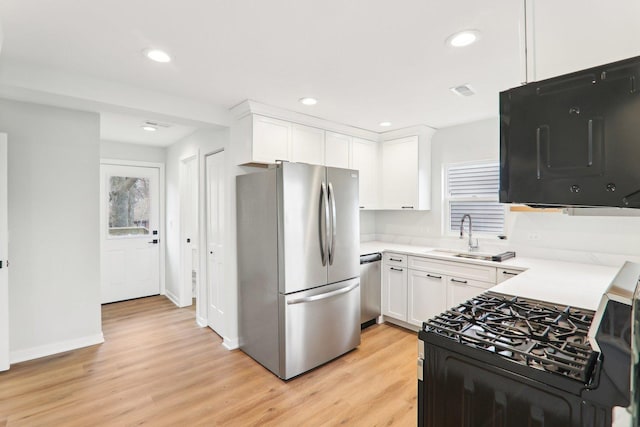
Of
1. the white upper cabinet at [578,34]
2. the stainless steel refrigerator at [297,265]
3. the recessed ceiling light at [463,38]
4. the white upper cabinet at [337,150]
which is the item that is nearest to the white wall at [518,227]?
the white upper cabinet at [337,150]

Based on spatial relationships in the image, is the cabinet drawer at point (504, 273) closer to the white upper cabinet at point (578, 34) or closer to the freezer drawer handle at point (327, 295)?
the freezer drawer handle at point (327, 295)

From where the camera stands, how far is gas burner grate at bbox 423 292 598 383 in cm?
103

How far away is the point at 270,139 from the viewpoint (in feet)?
10.00

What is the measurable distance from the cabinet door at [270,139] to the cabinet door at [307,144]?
0.27ft

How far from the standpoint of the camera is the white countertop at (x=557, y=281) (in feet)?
5.88

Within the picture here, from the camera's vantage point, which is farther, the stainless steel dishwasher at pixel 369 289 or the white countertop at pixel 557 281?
the stainless steel dishwasher at pixel 369 289

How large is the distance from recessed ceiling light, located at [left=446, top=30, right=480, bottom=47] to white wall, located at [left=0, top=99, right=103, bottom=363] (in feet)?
10.8

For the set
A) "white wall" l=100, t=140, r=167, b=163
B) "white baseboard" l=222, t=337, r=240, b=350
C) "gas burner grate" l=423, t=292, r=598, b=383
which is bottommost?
"white baseboard" l=222, t=337, r=240, b=350

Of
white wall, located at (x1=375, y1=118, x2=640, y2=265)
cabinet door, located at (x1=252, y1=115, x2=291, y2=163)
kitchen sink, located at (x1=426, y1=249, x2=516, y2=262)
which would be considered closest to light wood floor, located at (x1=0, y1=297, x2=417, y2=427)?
kitchen sink, located at (x1=426, y1=249, x2=516, y2=262)

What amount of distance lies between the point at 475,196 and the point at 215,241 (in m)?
3.03

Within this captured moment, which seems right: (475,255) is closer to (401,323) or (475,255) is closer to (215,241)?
(401,323)

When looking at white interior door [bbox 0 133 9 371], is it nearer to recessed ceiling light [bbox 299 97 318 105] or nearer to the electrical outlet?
recessed ceiling light [bbox 299 97 318 105]

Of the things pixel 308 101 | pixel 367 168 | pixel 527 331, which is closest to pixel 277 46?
pixel 308 101

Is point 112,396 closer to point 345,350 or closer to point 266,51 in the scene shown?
point 345,350
